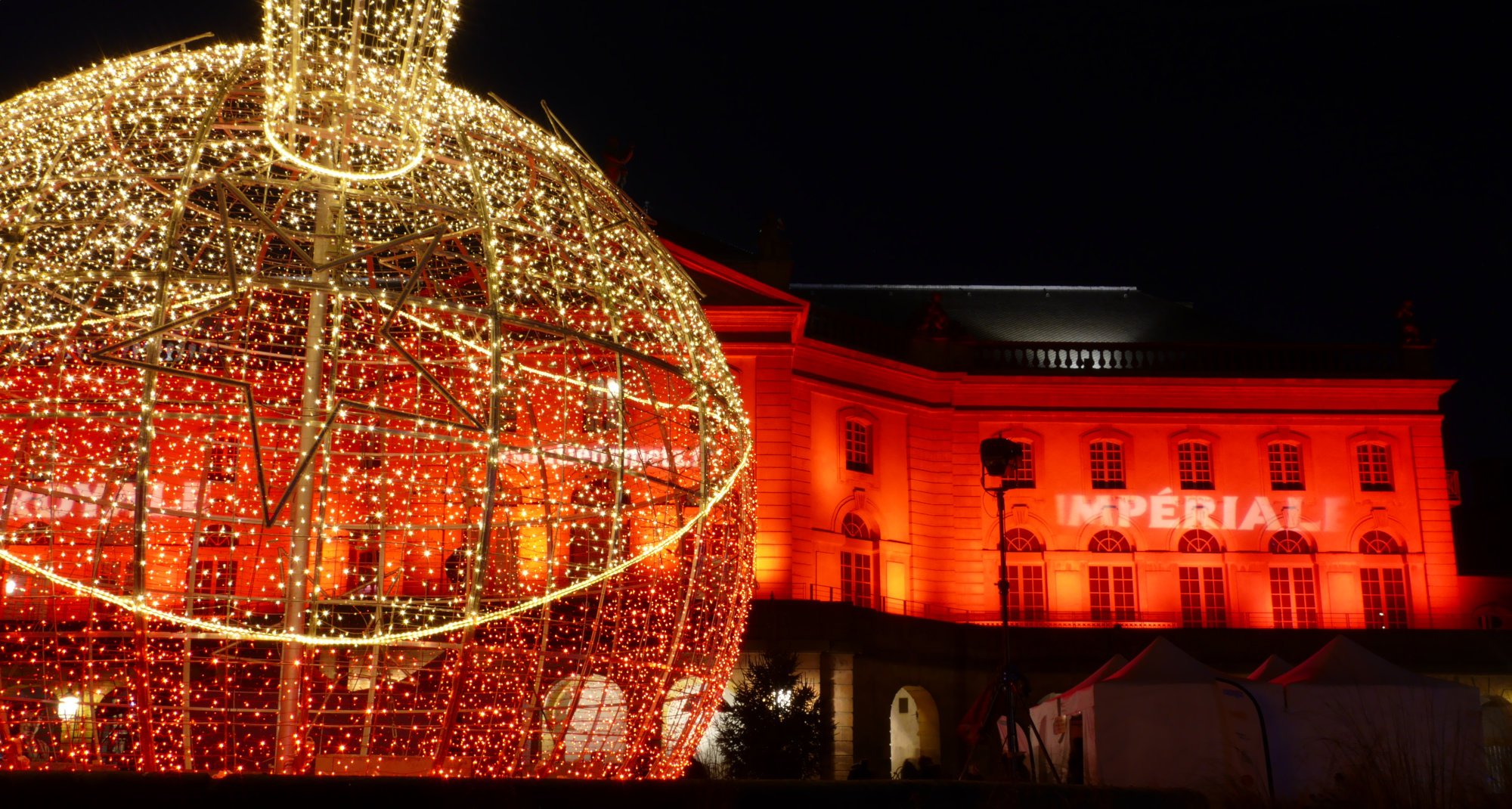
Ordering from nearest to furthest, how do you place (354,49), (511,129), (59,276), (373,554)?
(59,276) < (354,49) < (511,129) < (373,554)

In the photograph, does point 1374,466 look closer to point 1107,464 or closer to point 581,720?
point 1107,464

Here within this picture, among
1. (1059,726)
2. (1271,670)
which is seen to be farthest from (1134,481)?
(1059,726)

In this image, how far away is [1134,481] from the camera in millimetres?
34125

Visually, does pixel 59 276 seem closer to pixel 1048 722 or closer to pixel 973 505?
pixel 1048 722

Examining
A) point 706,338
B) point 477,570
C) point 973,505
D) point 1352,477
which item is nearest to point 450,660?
point 477,570

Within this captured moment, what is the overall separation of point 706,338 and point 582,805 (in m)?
3.02

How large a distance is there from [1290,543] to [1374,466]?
9.94 feet

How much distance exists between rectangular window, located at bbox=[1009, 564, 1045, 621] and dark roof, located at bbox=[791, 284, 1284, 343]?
259 inches

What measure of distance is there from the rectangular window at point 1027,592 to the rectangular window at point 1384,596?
783 cm

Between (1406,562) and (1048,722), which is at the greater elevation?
(1406,562)

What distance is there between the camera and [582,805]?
22.9 feet

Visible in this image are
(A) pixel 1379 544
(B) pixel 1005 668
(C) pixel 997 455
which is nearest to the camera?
(B) pixel 1005 668

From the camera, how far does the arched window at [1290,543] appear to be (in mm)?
33688

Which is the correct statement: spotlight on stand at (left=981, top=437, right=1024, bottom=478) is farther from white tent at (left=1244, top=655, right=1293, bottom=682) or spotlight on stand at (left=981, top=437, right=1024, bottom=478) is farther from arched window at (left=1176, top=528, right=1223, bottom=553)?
arched window at (left=1176, top=528, right=1223, bottom=553)
